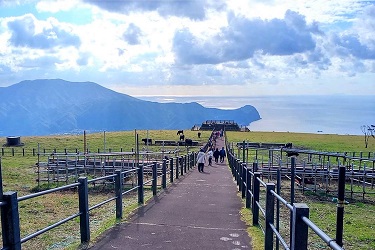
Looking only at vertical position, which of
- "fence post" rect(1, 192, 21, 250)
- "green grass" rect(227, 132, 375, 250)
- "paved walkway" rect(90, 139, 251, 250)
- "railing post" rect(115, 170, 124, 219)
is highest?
"fence post" rect(1, 192, 21, 250)

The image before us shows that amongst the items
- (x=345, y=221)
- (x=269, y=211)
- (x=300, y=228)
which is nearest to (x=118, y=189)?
(x=269, y=211)

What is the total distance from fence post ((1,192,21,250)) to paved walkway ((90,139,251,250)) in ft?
6.88

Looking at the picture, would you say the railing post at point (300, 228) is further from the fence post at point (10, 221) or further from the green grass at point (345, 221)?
the green grass at point (345, 221)

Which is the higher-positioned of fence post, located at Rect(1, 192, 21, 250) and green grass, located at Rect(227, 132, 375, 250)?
fence post, located at Rect(1, 192, 21, 250)

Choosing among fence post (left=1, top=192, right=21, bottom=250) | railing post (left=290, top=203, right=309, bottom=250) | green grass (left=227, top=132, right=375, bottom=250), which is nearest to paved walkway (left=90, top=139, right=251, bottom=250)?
green grass (left=227, top=132, right=375, bottom=250)

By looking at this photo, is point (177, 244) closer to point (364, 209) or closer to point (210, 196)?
point (210, 196)

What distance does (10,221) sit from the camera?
4898 millimetres

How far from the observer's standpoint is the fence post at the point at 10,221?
4.85 metres

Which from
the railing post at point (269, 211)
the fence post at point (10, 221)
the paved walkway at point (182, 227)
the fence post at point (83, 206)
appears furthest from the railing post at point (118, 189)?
the fence post at point (10, 221)

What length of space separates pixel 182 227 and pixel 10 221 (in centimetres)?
423

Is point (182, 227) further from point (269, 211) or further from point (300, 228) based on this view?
point (300, 228)

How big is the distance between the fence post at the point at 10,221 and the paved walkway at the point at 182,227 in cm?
210

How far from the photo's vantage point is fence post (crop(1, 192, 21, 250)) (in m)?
4.85

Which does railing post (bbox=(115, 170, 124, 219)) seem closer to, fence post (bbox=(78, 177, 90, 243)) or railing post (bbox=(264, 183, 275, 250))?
fence post (bbox=(78, 177, 90, 243))
